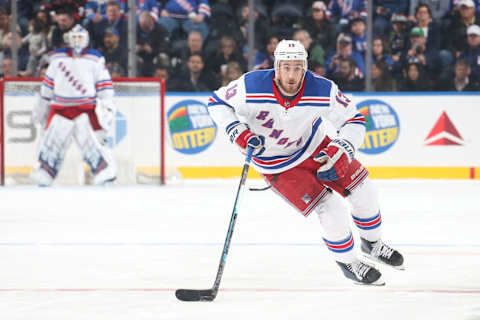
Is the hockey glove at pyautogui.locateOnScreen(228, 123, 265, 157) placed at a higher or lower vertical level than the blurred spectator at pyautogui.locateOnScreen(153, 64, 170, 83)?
higher

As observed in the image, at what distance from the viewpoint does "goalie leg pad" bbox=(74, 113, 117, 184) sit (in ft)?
26.6

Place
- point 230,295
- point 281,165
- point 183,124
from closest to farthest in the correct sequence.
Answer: point 230,295
point 281,165
point 183,124

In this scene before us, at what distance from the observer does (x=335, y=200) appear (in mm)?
3754

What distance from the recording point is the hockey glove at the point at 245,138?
3633 millimetres

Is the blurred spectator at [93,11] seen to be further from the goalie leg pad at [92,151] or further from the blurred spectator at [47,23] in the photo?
the goalie leg pad at [92,151]

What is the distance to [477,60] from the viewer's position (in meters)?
8.70

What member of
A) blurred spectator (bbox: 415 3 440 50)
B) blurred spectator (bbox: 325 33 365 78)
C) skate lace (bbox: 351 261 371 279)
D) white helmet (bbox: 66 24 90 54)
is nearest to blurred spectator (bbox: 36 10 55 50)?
white helmet (bbox: 66 24 90 54)

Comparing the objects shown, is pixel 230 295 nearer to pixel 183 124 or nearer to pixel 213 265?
pixel 213 265

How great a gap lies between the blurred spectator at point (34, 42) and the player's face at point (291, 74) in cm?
547

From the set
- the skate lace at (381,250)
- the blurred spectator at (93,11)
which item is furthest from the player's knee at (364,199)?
the blurred spectator at (93,11)

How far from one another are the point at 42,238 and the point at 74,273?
1202mm

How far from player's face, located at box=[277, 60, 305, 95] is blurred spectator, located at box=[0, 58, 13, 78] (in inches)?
211

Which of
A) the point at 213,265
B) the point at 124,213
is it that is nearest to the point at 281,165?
the point at 213,265

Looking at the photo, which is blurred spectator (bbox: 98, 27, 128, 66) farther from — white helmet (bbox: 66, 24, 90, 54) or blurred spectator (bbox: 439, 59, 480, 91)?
blurred spectator (bbox: 439, 59, 480, 91)
